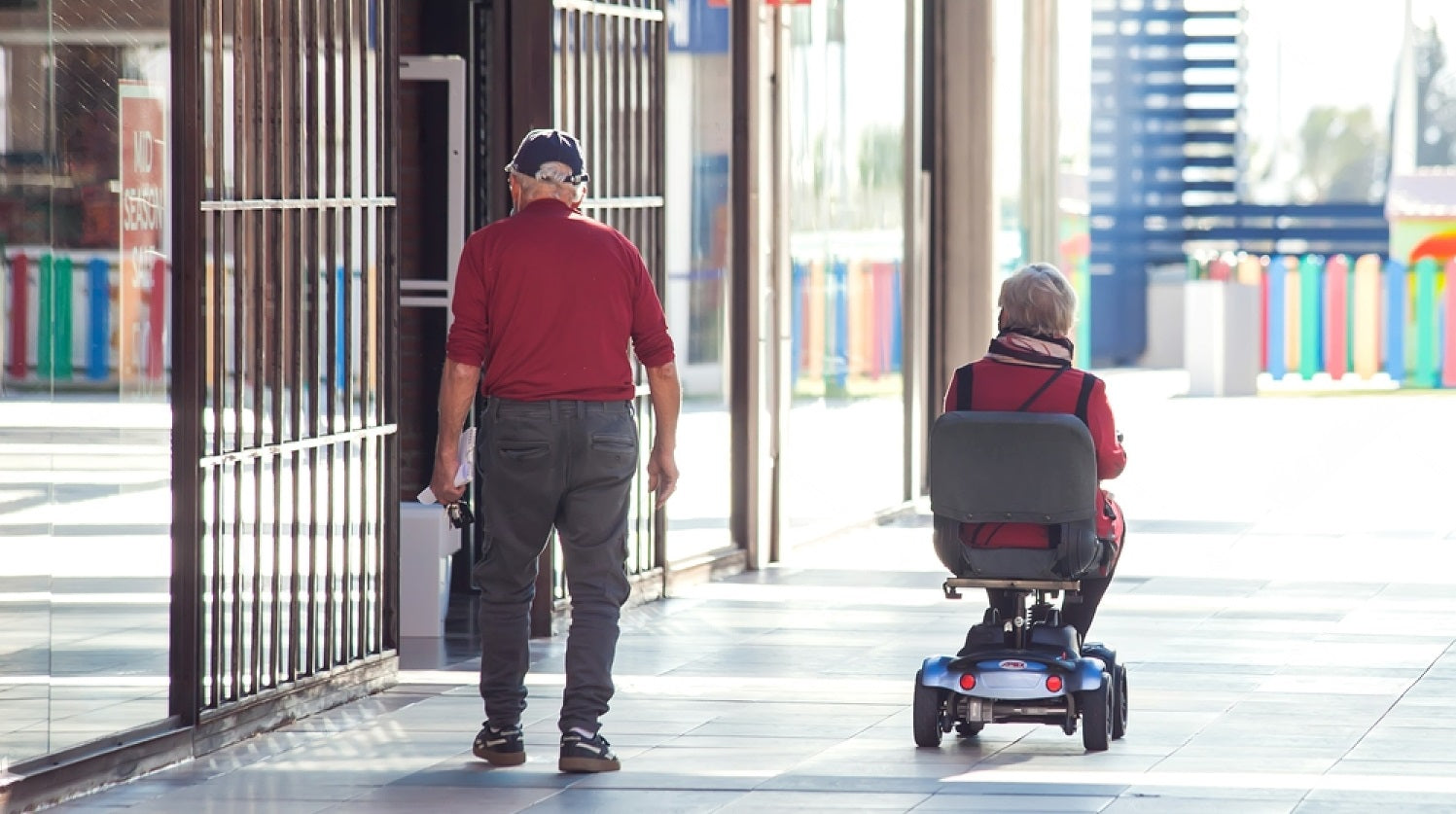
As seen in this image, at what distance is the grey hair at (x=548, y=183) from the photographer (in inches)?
257

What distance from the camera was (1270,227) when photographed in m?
24.0

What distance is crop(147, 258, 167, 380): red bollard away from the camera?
6.58m

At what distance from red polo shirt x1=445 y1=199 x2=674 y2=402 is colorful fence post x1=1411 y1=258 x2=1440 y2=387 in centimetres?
1694

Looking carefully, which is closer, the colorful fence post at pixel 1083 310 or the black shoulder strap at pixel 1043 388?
the black shoulder strap at pixel 1043 388

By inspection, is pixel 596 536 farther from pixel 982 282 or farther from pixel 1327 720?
pixel 982 282

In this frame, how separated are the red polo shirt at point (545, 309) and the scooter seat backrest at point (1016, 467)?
2.55 ft

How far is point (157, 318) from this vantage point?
6609 mm

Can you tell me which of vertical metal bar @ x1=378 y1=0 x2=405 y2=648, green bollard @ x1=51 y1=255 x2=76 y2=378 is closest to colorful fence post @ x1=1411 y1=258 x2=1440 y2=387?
vertical metal bar @ x1=378 y1=0 x2=405 y2=648

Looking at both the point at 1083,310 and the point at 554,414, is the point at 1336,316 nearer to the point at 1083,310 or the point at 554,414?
the point at 1083,310

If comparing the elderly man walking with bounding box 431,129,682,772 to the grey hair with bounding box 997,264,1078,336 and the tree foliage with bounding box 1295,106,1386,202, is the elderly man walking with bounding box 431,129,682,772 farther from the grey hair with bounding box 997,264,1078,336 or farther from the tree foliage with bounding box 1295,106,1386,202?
the tree foliage with bounding box 1295,106,1386,202

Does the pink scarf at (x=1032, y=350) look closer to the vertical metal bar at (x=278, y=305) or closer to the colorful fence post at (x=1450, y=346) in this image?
the vertical metal bar at (x=278, y=305)

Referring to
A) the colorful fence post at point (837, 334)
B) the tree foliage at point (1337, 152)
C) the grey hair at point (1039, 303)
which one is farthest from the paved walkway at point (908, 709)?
the tree foliage at point (1337, 152)

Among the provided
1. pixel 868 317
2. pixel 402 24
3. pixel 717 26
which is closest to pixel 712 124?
pixel 717 26

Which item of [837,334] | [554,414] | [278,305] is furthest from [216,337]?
[837,334]
